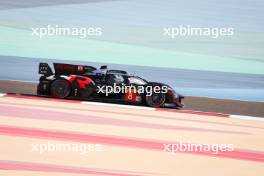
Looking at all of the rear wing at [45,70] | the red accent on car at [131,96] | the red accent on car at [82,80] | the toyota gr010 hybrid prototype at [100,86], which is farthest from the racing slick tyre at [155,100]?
the rear wing at [45,70]

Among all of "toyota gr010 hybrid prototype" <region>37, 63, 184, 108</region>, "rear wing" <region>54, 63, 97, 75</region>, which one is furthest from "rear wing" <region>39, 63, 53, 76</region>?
"rear wing" <region>54, 63, 97, 75</region>

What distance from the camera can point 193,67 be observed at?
314 inches

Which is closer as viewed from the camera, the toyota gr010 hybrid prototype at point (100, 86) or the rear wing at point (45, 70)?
the toyota gr010 hybrid prototype at point (100, 86)

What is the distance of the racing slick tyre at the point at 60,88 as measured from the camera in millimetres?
8117

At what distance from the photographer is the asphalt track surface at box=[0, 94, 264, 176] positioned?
385 centimetres

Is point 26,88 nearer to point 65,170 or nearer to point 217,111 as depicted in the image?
point 217,111

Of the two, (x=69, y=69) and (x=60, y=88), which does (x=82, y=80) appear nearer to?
(x=69, y=69)

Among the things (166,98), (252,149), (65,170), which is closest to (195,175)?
(65,170)

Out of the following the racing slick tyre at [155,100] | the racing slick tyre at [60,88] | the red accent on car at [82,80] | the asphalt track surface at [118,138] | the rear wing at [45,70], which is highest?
the rear wing at [45,70]

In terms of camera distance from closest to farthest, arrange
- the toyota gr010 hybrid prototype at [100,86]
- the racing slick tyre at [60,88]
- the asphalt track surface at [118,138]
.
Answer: the asphalt track surface at [118,138] → the toyota gr010 hybrid prototype at [100,86] → the racing slick tyre at [60,88]

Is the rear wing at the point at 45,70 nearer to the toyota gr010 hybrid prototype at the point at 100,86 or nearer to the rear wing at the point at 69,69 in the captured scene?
the toyota gr010 hybrid prototype at the point at 100,86

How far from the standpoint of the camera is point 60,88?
8.16 meters

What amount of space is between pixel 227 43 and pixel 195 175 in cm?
437

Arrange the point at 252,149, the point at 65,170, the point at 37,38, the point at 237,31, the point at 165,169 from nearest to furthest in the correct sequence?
the point at 65,170 < the point at 165,169 < the point at 252,149 < the point at 237,31 < the point at 37,38
